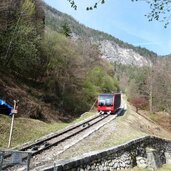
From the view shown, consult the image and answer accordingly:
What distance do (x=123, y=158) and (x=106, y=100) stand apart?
83.8ft

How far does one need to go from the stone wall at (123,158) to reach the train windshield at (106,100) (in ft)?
50.7

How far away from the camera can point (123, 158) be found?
716 inches

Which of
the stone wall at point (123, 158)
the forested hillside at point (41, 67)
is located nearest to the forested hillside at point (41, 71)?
the forested hillside at point (41, 67)

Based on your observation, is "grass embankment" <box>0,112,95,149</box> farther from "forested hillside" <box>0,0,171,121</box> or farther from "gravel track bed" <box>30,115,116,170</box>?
"forested hillside" <box>0,0,171,121</box>

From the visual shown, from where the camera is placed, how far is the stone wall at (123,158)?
1282cm

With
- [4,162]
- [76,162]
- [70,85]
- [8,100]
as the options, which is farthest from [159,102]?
[4,162]

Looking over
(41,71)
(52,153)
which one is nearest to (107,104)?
(41,71)

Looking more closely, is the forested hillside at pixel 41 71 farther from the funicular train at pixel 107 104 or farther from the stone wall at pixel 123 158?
the stone wall at pixel 123 158

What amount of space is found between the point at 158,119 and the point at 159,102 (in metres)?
4.04

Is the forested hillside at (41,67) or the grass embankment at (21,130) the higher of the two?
the forested hillside at (41,67)

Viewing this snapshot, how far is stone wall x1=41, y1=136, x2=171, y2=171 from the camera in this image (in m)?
12.8

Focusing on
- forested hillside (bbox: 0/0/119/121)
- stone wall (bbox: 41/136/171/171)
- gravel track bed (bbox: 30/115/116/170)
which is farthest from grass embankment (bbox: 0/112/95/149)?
forested hillside (bbox: 0/0/119/121)

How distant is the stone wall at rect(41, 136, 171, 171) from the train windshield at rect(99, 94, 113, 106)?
1546cm

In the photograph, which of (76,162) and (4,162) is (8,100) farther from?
(4,162)
